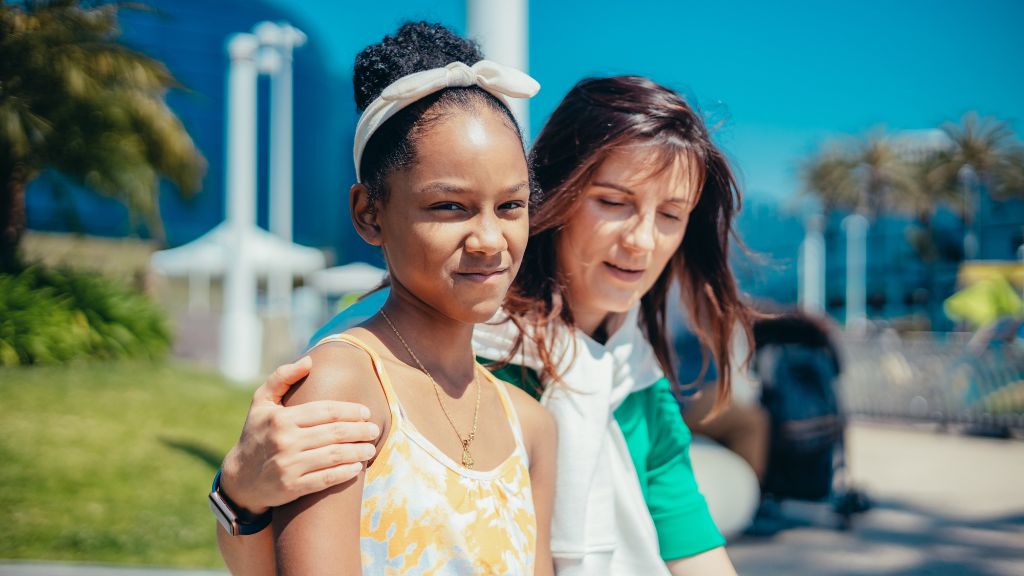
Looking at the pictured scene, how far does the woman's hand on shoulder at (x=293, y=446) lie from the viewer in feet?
3.69

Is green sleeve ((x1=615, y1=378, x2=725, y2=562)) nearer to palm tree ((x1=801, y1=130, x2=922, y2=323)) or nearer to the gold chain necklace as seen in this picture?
the gold chain necklace

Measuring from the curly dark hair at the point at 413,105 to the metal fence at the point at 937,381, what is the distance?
9579 millimetres

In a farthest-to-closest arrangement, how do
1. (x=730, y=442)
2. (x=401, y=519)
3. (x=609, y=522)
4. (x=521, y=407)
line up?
1. (x=730, y=442)
2. (x=609, y=522)
3. (x=521, y=407)
4. (x=401, y=519)

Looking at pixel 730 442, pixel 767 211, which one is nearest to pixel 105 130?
pixel 730 442

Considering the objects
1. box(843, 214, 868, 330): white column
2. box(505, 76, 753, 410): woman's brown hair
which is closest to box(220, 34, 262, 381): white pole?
box(505, 76, 753, 410): woman's brown hair

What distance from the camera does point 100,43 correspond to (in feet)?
25.3

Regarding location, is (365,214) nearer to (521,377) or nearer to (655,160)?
(521,377)

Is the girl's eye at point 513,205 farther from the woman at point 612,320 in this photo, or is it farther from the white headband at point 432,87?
the woman at point 612,320

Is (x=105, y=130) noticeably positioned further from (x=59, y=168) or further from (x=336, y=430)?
(x=336, y=430)

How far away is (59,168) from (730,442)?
20.3 ft

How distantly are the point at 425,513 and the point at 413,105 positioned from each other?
24.3 inches

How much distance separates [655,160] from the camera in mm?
1828

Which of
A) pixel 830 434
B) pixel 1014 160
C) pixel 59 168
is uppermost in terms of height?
pixel 1014 160

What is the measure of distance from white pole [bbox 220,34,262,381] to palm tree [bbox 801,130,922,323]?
33.7 m
